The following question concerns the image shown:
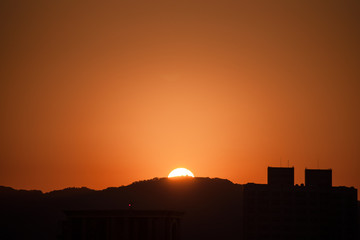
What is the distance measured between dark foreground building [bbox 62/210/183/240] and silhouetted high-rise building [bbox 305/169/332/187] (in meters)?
118

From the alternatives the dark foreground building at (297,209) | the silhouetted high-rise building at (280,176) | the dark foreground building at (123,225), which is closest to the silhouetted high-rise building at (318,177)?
the dark foreground building at (297,209)

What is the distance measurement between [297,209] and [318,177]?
1177 centimetres

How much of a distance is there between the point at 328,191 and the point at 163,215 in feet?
392

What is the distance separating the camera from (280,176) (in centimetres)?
17338

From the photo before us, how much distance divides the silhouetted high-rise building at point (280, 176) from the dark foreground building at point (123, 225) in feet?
375

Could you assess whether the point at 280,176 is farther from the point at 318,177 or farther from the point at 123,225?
the point at 123,225

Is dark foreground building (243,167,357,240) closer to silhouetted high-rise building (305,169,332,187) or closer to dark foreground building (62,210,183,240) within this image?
silhouetted high-rise building (305,169,332,187)

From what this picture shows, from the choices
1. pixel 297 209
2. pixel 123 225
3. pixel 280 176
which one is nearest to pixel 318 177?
pixel 280 176

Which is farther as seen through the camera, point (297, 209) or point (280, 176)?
point (280, 176)

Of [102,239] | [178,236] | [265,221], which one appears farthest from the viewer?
[265,221]

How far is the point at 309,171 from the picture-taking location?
175000mm

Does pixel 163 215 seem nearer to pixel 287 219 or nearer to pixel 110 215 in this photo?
pixel 110 215

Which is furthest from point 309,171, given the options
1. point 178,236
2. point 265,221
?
point 178,236

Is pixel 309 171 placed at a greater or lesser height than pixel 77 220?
greater
